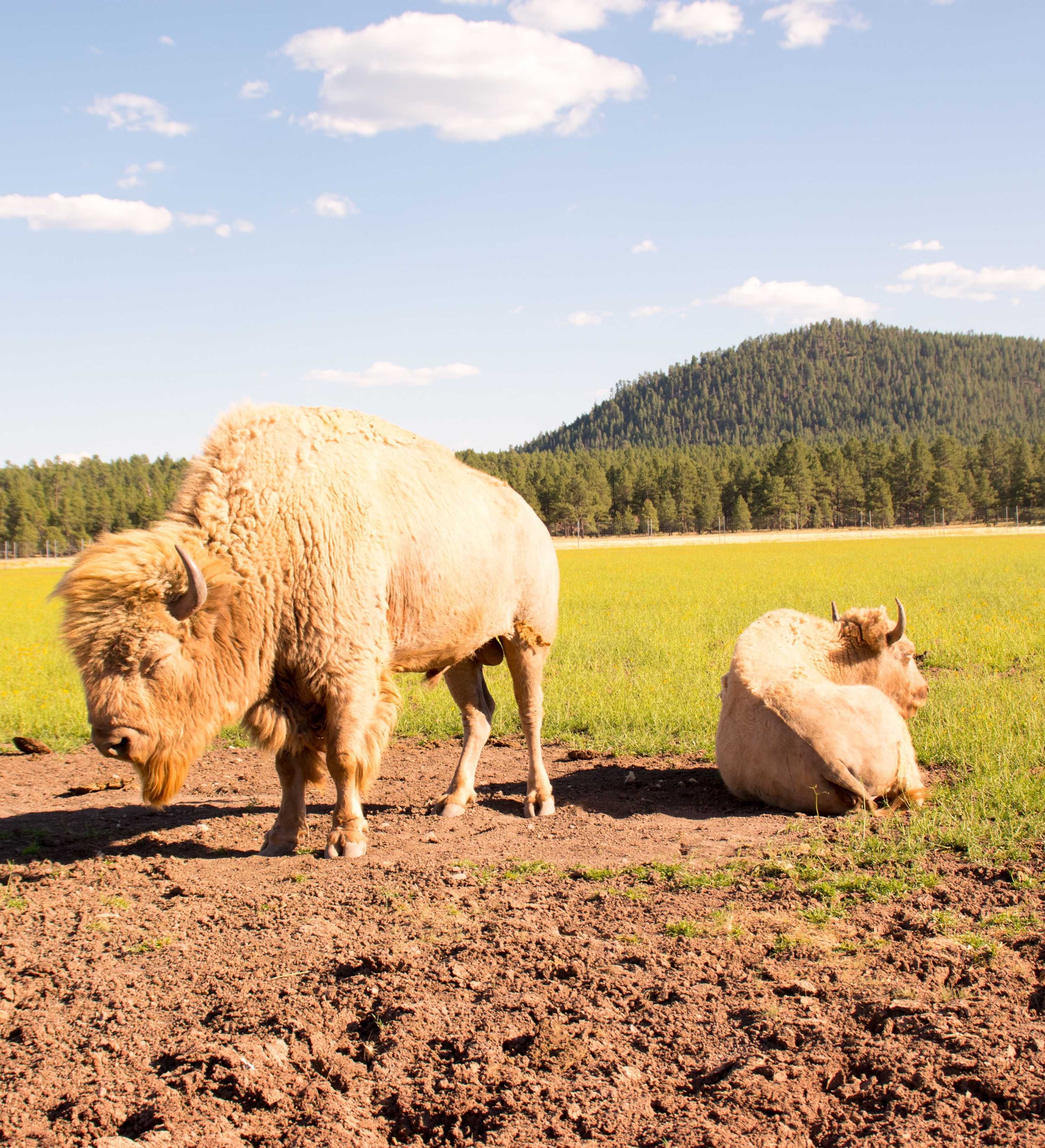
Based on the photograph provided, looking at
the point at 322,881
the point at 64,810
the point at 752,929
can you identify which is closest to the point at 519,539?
the point at 322,881

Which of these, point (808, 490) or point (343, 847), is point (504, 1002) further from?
point (808, 490)

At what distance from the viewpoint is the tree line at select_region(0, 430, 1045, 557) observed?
11019 centimetres

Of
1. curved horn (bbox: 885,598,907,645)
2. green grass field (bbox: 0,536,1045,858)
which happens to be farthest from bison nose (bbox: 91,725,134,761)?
→ curved horn (bbox: 885,598,907,645)

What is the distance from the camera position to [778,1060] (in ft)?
10.3

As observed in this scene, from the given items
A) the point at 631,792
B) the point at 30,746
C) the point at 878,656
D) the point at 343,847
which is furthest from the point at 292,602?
the point at 30,746

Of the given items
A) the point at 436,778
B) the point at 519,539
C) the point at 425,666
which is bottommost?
the point at 436,778

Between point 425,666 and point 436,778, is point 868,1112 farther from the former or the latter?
point 436,778

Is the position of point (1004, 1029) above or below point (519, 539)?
below

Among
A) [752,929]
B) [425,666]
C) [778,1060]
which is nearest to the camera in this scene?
[778,1060]

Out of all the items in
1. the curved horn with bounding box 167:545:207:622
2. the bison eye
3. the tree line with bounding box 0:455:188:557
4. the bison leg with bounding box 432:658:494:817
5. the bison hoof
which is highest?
the tree line with bounding box 0:455:188:557

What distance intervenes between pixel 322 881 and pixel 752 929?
2.50 meters

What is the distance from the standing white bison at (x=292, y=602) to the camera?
5.30 metres

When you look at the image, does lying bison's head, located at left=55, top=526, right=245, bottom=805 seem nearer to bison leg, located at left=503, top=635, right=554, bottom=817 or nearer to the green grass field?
bison leg, located at left=503, top=635, right=554, bottom=817

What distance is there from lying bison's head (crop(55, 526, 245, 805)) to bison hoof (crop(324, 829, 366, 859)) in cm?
103
